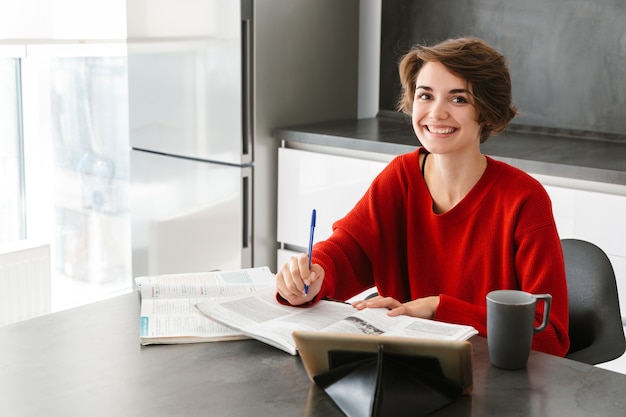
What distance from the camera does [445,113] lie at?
6.16ft

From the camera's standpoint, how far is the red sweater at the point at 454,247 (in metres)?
1.71

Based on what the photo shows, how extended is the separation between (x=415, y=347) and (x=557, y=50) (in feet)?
7.29

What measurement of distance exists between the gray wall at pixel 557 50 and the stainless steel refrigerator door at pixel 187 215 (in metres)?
1.00

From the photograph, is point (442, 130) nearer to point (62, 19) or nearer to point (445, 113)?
point (445, 113)

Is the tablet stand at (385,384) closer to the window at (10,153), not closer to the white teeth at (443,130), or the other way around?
the white teeth at (443,130)

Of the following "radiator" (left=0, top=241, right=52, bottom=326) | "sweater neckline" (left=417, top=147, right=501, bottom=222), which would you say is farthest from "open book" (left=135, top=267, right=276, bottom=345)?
"radiator" (left=0, top=241, right=52, bottom=326)

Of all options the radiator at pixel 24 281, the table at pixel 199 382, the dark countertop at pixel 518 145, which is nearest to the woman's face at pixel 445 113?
the table at pixel 199 382

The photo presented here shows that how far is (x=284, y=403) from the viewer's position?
4.15 ft

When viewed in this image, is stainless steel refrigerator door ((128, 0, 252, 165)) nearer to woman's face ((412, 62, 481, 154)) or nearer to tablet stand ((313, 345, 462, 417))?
woman's face ((412, 62, 481, 154))

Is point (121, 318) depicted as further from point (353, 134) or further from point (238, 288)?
point (353, 134)

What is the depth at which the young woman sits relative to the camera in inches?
70.5

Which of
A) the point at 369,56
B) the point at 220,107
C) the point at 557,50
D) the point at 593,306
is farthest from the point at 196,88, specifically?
the point at 593,306

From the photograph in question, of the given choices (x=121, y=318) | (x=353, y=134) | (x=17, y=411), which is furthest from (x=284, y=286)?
(x=353, y=134)

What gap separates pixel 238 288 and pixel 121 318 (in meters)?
0.25
